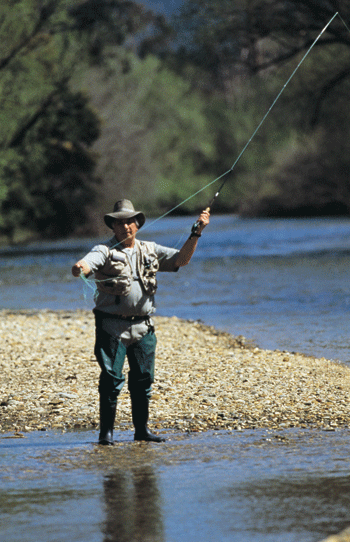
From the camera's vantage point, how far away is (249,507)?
5.10m

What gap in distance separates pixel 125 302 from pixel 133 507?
64.4 inches

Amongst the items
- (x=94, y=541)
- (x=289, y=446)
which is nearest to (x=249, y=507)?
(x=94, y=541)

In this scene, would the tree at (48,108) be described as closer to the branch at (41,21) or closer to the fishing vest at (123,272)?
the branch at (41,21)

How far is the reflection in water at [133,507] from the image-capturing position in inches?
186

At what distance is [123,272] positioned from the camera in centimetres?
641

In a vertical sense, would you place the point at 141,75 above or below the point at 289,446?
above

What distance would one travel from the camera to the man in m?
6.42

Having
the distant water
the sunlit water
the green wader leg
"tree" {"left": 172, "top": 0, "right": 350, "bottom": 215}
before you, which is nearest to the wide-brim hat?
the distant water

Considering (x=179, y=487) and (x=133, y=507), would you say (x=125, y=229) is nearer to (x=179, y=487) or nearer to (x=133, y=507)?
(x=179, y=487)

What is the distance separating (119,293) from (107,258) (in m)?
0.24

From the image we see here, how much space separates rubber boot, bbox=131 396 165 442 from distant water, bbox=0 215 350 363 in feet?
2.73

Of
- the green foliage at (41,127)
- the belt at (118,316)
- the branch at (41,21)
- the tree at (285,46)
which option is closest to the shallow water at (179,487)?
the belt at (118,316)

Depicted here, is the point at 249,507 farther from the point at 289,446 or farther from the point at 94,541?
the point at 289,446

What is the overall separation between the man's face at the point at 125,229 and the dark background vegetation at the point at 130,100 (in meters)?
11.8
